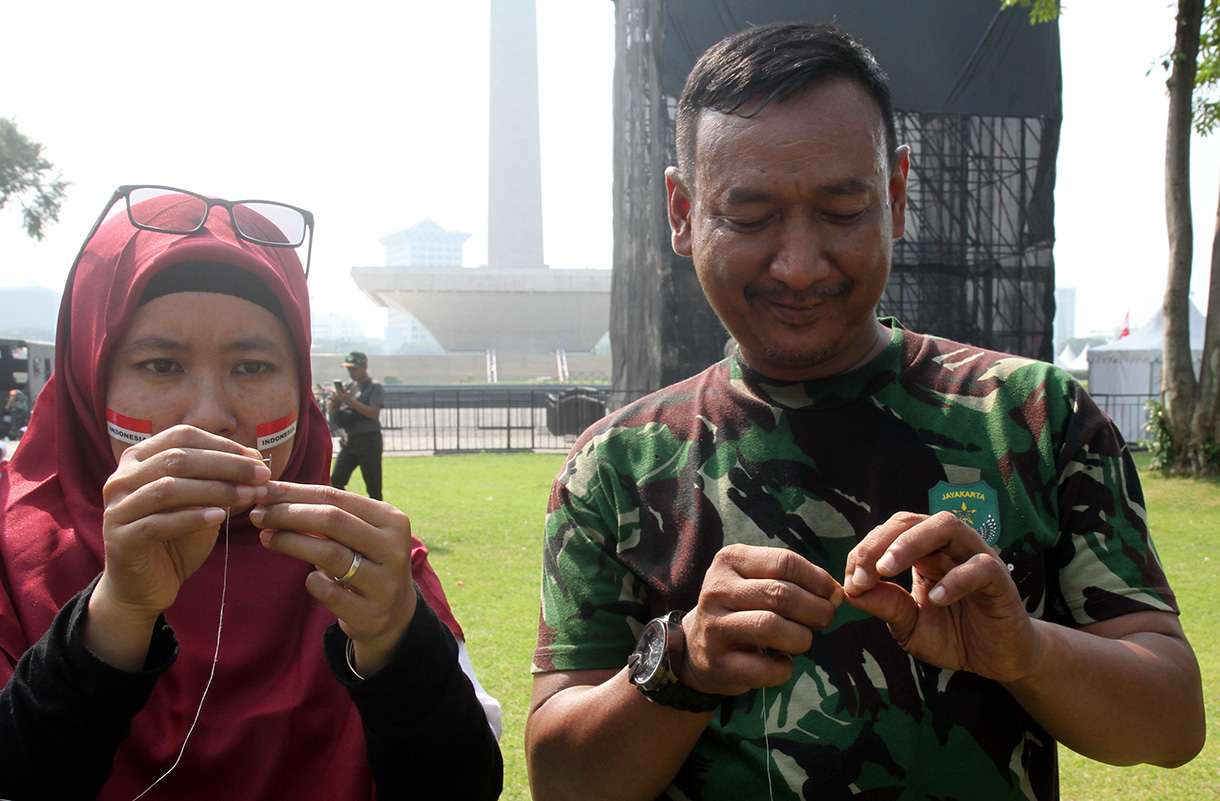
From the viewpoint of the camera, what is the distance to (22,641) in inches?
58.7

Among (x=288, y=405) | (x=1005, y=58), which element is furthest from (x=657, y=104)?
(x=288, y=405)

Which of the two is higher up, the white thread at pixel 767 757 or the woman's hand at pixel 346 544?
the woman's hand at pixel 346 544

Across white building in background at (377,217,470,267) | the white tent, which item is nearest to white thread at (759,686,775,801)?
the white tent

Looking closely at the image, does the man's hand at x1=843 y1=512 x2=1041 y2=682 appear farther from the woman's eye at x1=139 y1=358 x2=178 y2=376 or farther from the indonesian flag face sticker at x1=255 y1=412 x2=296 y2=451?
the woman's eye at x1=139 y1=358 x2=178 y2=376

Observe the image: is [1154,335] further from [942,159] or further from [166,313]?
[166,313]

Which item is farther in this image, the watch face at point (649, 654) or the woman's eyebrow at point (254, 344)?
the woman's eyebrow at point (254, 344)

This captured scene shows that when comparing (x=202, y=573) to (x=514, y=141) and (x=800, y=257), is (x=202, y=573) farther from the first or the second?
(x=514, y=141)

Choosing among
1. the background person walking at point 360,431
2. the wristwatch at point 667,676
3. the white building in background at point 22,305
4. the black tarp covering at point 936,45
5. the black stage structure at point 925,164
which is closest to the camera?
the wristwatch at point 667,676

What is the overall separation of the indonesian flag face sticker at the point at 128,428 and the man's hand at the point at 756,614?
3.50 ft

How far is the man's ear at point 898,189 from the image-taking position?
1.55 metres

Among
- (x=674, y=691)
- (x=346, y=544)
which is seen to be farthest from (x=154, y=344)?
(x=674, y=691)

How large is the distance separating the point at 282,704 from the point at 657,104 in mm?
13345

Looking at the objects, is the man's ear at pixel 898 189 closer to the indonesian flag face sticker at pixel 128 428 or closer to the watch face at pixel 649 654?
the watch face at pixel 649 654

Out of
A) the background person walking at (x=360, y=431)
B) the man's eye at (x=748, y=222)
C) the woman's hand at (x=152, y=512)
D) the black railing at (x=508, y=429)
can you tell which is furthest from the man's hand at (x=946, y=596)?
the black railing at (x=508, y=429)
